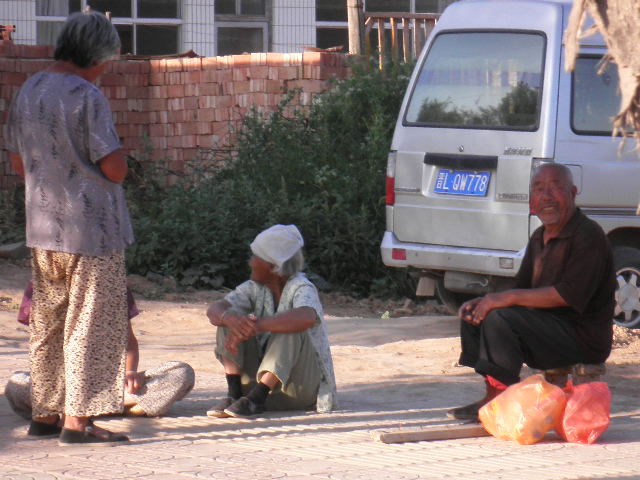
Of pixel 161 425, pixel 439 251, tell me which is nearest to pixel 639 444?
pixel 161 425

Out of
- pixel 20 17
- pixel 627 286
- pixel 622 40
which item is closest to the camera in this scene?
pixel 622 40

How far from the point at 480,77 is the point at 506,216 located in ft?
3.47

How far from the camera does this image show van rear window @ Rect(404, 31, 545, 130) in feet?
28.0

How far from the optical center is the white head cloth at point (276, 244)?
5.95 meters

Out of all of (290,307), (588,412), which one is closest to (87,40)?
(290,307)

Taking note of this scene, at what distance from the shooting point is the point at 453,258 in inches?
344

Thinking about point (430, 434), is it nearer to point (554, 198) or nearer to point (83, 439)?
point (554, 198)

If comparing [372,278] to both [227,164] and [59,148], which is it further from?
[59,148]

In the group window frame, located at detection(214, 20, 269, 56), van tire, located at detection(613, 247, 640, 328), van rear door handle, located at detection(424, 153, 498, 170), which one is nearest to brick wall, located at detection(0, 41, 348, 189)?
window frame, located at detection(214, 20, 269, 56)

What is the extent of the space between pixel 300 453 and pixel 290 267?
1106 millimetres

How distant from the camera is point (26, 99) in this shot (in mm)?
5133

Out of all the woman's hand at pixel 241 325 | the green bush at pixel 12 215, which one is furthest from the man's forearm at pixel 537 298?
the green bush at pixel 12 215

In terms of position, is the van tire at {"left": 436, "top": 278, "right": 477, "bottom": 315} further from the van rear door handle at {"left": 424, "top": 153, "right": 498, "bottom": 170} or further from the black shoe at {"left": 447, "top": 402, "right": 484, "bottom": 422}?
the black shoe at {"left": 447, "top": 402, "right": 484, "bottom": 422}

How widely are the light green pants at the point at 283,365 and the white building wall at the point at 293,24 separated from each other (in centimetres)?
1155
